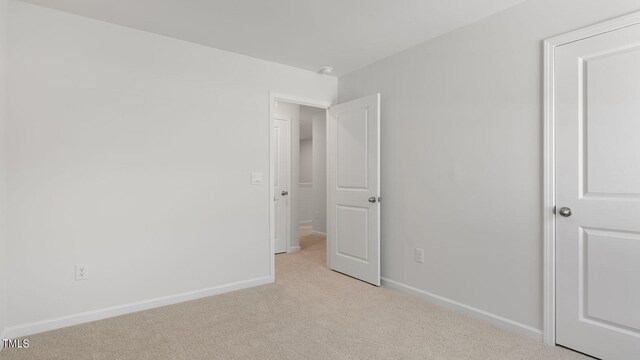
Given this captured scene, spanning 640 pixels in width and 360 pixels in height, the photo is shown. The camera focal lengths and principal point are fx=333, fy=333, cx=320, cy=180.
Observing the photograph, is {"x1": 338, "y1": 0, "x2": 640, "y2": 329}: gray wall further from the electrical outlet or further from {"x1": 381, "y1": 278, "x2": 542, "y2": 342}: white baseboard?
the electrical outlet

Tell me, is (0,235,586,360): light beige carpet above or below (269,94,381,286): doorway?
below

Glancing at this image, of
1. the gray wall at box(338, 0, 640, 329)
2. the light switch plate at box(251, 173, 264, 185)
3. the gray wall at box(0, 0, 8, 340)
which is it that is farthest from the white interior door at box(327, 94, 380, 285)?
the gray wall at box(0, 0, 8, 340)

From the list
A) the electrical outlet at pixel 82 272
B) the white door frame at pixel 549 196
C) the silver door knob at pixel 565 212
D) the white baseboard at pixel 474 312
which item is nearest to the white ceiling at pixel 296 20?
the white door frame at pixel 549 196

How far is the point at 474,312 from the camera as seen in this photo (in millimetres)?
2600

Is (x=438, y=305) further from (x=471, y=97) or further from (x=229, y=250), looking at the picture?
(x=229, y=250)

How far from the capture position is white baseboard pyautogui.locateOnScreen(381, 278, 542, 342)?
229cm

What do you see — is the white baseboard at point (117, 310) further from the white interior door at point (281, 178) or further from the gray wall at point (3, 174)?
the white interior door at point (281, 178)

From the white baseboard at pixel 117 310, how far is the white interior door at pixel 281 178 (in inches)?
57.5

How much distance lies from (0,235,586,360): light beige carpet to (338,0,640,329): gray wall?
0.32 m

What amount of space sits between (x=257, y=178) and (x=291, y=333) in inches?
62.1

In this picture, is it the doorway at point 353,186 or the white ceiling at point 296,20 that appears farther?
the doorway at point 353,186

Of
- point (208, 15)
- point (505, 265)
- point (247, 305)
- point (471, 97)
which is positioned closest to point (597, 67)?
point (471, 97)

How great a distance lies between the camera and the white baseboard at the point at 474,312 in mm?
2286

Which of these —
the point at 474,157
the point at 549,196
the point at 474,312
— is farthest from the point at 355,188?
the point at 549,196
